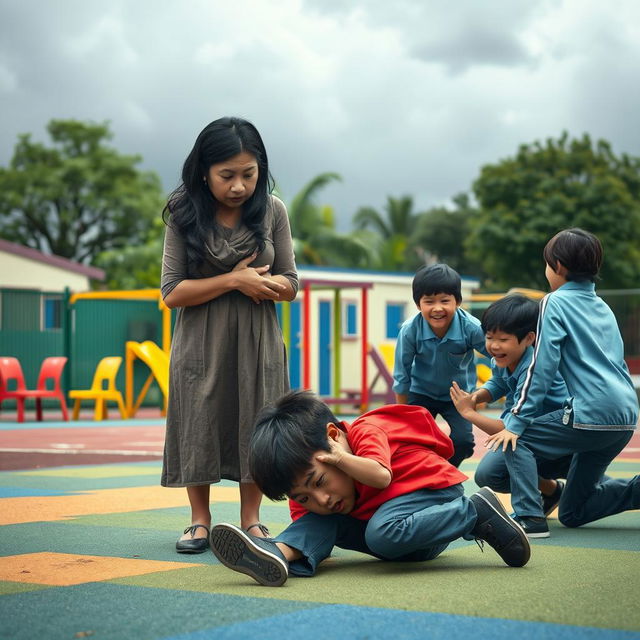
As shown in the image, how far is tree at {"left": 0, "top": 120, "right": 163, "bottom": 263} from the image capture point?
2025 inches

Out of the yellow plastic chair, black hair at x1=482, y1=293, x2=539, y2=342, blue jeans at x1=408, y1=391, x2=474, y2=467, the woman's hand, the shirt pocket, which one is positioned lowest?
the yellow plastic chair

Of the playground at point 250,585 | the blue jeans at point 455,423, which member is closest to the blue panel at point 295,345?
the playground at point 250,585

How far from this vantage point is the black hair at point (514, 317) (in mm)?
4711

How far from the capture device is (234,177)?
13.8ft

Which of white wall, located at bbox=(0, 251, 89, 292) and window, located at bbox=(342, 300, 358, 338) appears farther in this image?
white wall, located at bbox=(0, 251, 89, 292)

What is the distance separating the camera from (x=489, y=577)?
11.0 ft

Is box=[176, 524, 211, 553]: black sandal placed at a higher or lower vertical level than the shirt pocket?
lower

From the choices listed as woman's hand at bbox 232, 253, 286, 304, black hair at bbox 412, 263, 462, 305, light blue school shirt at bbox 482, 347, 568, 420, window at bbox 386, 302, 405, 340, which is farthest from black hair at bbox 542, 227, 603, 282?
window at bbox 386, 302, 405, 340

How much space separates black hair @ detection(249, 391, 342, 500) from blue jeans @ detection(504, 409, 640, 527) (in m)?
1.37

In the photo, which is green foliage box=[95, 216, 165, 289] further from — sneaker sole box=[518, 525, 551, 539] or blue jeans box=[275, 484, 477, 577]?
blue jeans box=[275, 484, 477, 577]

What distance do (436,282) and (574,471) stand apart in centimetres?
107

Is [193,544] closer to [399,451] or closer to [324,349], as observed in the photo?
[399,451]

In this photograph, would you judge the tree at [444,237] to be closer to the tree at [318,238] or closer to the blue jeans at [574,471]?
the tree at [318,238]

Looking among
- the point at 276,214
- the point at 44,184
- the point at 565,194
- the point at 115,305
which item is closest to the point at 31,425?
the point at 115,305
